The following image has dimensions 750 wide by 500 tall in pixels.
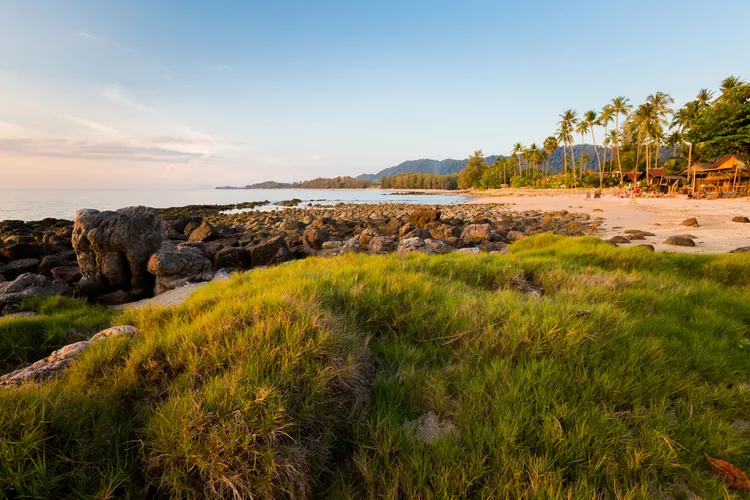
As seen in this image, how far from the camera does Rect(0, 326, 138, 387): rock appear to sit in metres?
2.48

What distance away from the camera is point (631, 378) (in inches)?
98.2

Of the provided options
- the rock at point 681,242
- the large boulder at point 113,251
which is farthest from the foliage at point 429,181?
the large boulder at point 113,251

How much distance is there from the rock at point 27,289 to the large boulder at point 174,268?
175cm

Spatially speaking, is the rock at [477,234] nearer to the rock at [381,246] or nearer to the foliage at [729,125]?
the rock at [381,246]

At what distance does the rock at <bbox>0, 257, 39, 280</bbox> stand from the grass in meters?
10.5

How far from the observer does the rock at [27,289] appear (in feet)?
20.0

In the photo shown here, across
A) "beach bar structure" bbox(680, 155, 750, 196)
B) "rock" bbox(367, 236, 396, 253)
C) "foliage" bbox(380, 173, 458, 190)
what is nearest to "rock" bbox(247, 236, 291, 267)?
"rock" bbox(367, 236, 396, 253)

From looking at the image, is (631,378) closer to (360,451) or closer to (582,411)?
(582,411)

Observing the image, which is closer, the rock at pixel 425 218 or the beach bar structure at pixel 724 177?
the rock at pixel 425 218

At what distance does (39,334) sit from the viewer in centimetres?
402

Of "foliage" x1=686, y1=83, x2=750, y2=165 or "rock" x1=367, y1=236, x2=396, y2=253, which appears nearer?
"rock" x1=367, y1=236, x2=396, y2=253

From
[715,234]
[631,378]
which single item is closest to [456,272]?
[631,378]

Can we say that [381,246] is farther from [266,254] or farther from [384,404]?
[384,404]

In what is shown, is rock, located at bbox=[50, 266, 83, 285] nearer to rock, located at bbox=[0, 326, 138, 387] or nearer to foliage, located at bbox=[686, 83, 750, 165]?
rock, located at bbox=[0, 326, 138, 387]
